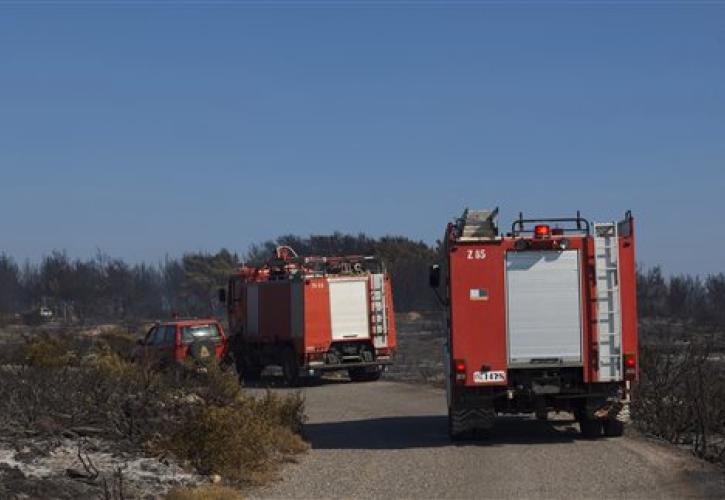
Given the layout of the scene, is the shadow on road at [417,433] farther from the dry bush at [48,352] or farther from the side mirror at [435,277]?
the dry bush at [48,352]

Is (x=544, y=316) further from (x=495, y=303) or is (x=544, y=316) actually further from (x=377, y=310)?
(x=377, y=310)

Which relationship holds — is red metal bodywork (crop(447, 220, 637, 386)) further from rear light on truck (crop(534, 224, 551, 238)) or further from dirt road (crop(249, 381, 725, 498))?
dirt road (crop(249, 381, 725, 498))

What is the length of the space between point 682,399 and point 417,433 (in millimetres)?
5156

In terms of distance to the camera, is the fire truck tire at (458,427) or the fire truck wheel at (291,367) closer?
the fire truck tire at (458,427)

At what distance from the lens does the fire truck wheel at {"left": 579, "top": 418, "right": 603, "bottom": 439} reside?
16.9 metres

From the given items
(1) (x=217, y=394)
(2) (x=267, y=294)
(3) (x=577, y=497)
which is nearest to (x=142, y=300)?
(2) (x=267, y=294)

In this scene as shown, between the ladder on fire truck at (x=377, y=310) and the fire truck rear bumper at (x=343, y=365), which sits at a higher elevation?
the ladder on fire truck at (x=377, y=310)

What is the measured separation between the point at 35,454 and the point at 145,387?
10.9 feet

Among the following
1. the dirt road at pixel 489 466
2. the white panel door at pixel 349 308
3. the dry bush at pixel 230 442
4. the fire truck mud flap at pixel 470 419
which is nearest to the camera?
the dirt road at pixel 489 466

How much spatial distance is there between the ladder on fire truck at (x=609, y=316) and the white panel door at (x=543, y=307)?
0.30 m

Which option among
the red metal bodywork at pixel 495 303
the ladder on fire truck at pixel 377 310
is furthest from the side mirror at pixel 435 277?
the ladder on fire truck at pixel 377 310

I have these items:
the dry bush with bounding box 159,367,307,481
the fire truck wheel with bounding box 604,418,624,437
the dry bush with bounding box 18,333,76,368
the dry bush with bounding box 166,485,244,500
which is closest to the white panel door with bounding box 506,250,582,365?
the fire truck wheel with bounding box 604,418,624,437

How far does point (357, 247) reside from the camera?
9731 centimetres

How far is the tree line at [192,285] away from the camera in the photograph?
246 ft
